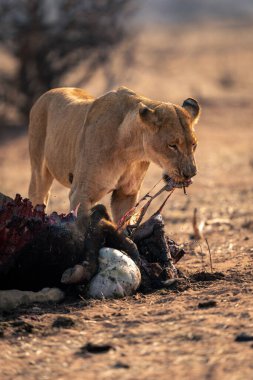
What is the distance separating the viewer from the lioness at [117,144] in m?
6.29

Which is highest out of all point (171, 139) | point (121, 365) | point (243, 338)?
point (171, 139)

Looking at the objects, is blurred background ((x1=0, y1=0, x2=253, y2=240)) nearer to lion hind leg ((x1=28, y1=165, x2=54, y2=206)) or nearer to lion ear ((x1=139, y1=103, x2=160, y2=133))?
lion hind leg ((x1=28, y1=165, x2=54, y2=206))

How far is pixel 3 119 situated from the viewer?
62.0 ft

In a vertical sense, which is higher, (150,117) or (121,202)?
(150,117)

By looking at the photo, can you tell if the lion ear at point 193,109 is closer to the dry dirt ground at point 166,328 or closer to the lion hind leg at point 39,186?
the dry dirt ground at point 166,328

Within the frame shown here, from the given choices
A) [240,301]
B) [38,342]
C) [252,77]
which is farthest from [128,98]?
[252,77]

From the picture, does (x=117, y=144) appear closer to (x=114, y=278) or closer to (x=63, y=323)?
(x=114, y=278)

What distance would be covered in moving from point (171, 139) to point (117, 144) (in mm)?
607

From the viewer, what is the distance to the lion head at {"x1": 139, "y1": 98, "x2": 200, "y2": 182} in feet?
20.2

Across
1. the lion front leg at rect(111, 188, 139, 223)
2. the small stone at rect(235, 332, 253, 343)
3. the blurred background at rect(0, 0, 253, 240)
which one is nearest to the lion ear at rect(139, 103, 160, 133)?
the lion front leg at rect(111, 188, 139, 223)

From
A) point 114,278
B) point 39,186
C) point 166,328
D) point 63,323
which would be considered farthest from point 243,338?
point 39,186

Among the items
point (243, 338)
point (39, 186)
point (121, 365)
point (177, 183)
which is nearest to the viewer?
point (121, 365)

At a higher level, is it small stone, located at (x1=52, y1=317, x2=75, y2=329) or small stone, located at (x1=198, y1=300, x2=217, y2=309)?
small stone, located at (x1=198, y1=300, x2=217, y2=309)

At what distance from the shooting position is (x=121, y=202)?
721 centimetres
